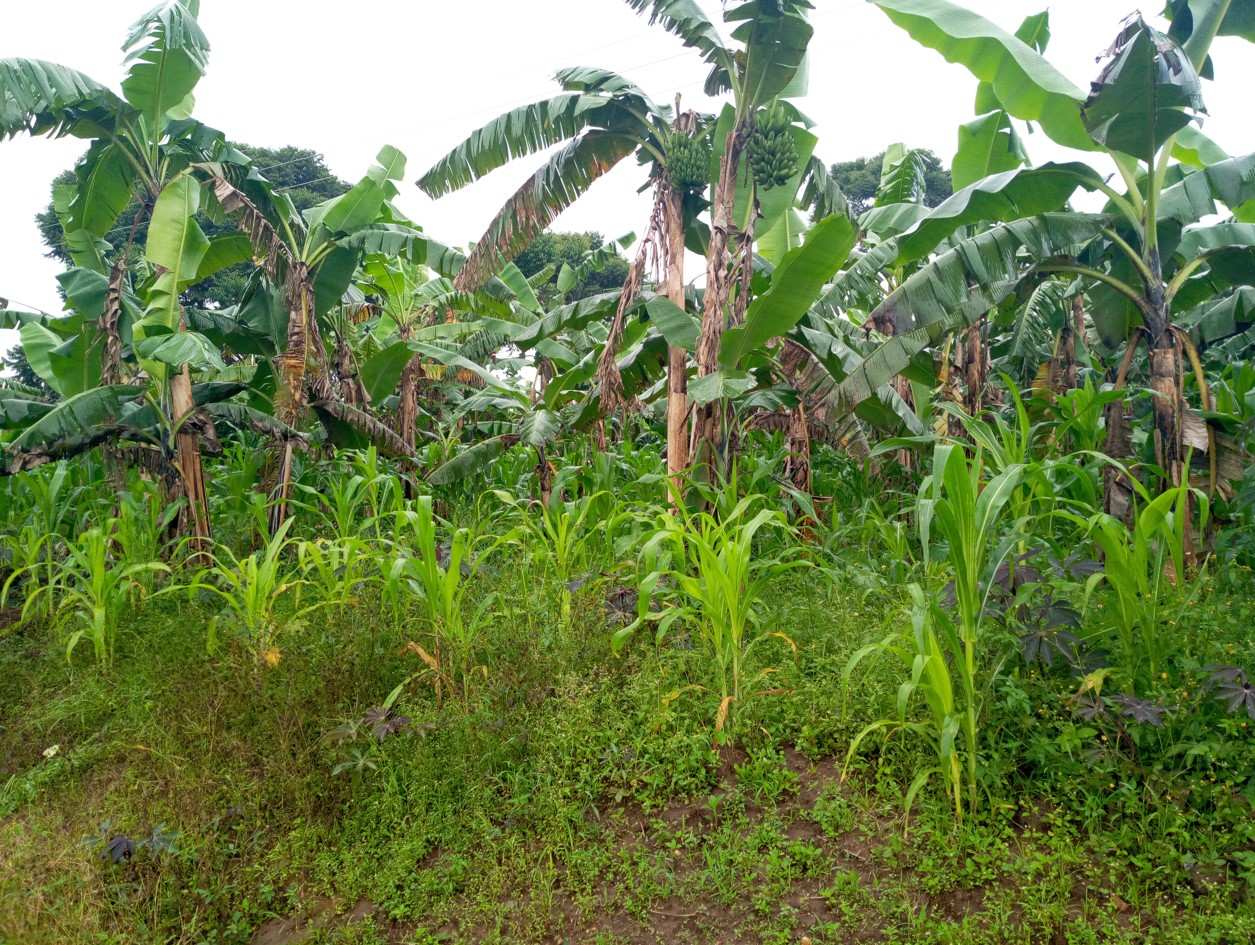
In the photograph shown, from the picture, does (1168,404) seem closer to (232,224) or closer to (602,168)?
(602,168)

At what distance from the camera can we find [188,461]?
637 centimetres

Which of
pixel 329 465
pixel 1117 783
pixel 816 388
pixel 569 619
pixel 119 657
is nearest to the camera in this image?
pixel 1117 783

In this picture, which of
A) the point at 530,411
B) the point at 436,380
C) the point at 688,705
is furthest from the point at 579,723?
the point at 436,380

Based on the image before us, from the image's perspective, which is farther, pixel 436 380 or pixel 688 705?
pixel 436 380

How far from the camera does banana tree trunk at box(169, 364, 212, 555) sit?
626 centimetres

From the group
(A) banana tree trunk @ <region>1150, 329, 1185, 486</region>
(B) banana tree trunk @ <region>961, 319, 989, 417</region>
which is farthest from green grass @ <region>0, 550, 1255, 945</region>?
(B) banana tree trunk @ <region>961, 319, 989, 417</region>

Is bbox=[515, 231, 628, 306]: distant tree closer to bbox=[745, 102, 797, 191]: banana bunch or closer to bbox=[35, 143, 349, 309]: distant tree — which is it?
bbox=[35, 143, 349, 309]: distant tree

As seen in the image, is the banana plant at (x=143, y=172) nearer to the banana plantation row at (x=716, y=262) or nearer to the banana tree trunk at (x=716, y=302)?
the banana plantation row at (x=716, y=262)

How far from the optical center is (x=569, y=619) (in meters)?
4.27

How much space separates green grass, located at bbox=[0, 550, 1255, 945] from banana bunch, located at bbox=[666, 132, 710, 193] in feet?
10.0

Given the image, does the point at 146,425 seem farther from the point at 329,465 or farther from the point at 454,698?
the point at 454,698

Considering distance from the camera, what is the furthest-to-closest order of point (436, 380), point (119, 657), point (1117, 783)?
point (436, 380)
point (119, 657)
point (1117, 783)

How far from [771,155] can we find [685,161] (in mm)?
619

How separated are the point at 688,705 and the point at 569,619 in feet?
2.88
